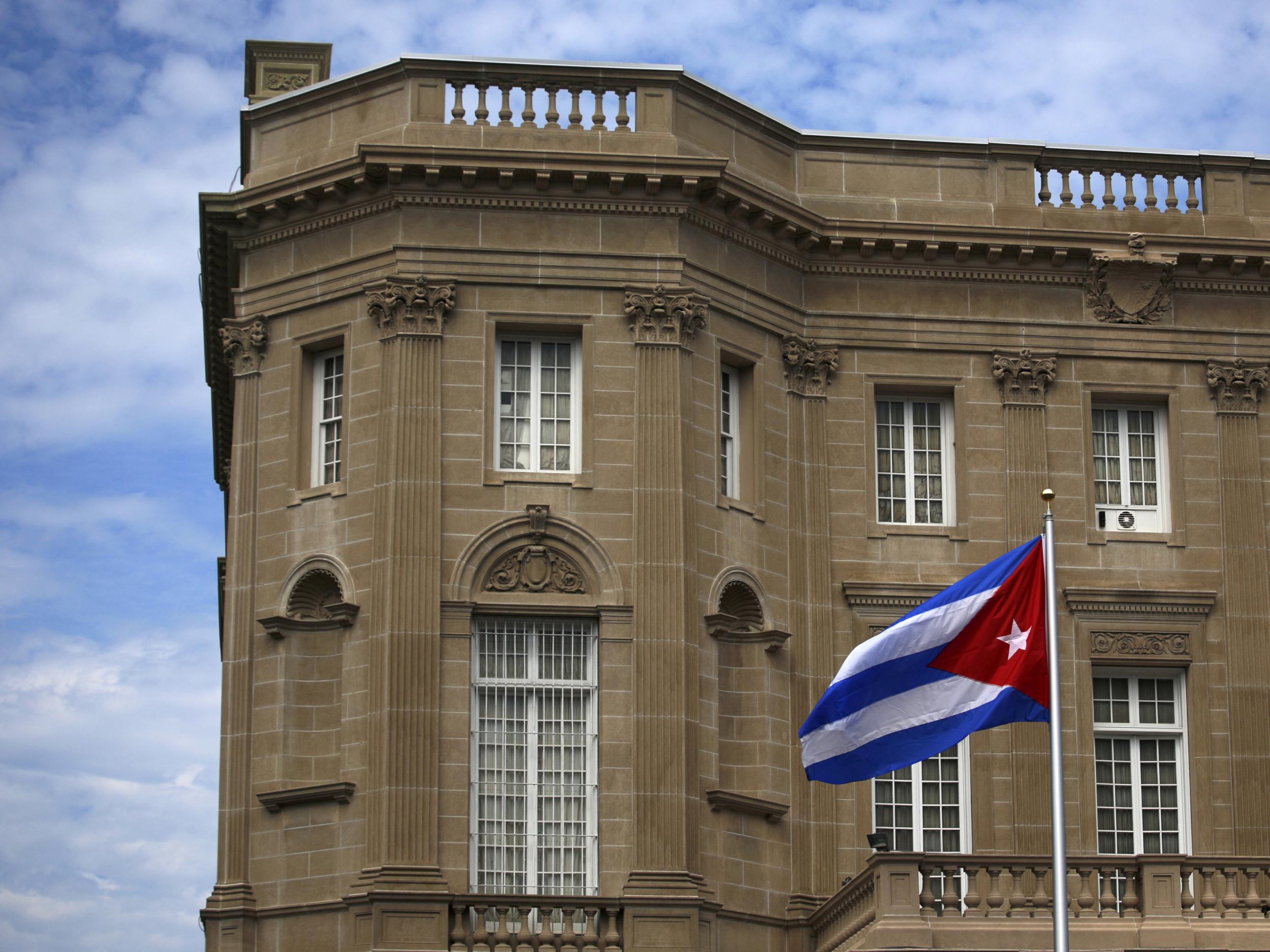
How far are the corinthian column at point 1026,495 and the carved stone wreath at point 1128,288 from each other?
1300 mm

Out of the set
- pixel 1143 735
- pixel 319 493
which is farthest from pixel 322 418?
pixel 1143 735

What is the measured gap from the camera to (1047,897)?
31.1m

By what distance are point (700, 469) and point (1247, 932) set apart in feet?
32.5

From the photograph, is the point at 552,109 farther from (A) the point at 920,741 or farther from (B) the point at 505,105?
(A) the point at 920,741

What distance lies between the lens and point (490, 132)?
35.1 metres

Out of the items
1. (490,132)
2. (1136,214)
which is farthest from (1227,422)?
(490,132)

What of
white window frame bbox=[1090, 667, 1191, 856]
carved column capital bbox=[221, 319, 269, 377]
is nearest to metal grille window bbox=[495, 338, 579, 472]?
carved column capital bbox=[221, 319, 269, 377]

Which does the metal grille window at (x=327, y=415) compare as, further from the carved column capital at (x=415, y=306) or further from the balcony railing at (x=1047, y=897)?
the balcony railing at (x=1047, y=897)

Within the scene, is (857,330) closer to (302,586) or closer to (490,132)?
(490,132)

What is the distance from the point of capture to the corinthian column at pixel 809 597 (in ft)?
114

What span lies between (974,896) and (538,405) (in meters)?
9.49

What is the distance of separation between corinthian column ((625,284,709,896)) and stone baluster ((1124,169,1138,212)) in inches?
308

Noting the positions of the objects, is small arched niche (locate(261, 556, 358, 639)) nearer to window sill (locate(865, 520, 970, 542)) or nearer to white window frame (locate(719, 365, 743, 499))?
white window frame (locate(719, 365, 743, 499))

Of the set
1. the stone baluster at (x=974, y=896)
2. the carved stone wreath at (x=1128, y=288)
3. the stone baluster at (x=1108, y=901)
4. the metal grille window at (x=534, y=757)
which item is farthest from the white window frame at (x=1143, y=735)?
the metal grille window at (x=534, y=757)
